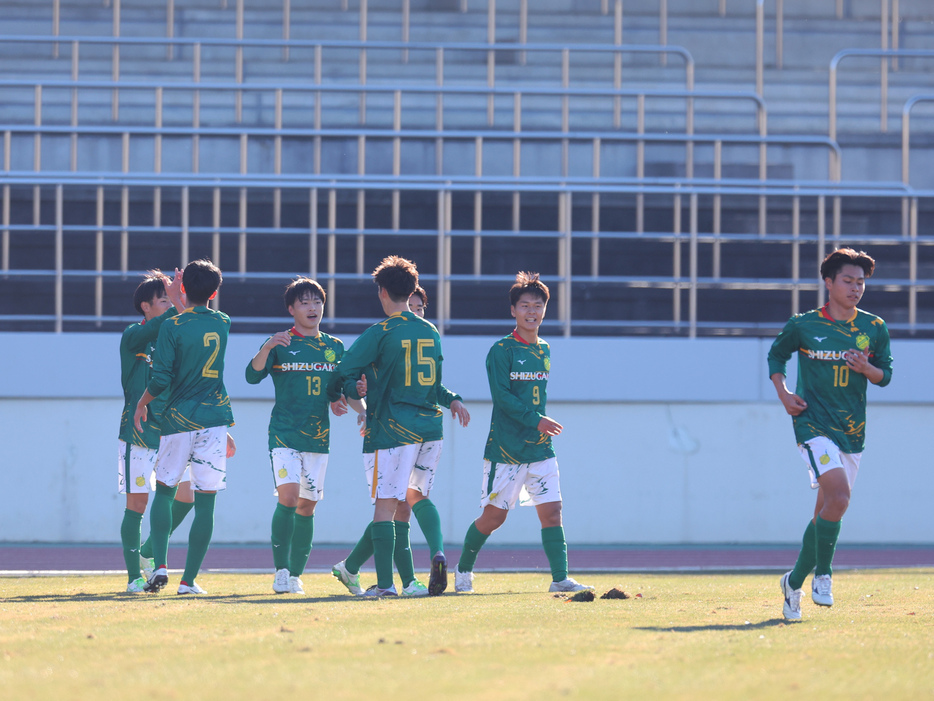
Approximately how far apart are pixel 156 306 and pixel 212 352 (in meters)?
0.73

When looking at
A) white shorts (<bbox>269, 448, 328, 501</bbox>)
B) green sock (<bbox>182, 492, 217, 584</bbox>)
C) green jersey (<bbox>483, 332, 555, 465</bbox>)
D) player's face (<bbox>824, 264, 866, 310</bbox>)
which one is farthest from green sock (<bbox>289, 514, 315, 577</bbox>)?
player's face (<bbox>824, 264, 866, 310</bbox>)

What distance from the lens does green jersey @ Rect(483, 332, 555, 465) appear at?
6758mm

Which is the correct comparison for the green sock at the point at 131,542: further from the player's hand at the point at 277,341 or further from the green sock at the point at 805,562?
the green sock at the point at 805,562

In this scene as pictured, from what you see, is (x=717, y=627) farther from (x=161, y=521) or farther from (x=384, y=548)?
(x=161, y=521)

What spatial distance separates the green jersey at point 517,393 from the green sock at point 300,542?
1.14 metres

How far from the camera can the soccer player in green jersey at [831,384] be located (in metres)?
5.34

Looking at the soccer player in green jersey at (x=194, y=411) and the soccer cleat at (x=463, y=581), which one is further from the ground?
the soccer player in green jersey at (x=194, y=411)

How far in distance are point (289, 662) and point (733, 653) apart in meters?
1.57

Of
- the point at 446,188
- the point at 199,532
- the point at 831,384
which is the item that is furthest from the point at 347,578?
the point at 446,188

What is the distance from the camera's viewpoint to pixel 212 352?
6406mm

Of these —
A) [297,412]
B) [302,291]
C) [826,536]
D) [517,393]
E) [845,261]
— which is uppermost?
[845,261]

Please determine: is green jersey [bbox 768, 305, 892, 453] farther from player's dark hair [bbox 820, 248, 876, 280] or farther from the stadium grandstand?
the stadium grandstand

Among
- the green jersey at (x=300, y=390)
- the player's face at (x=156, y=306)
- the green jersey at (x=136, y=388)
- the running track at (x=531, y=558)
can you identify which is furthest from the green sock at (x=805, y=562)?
the running track at (x=531, y=558)

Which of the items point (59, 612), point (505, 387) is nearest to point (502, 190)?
point (505, 387)
